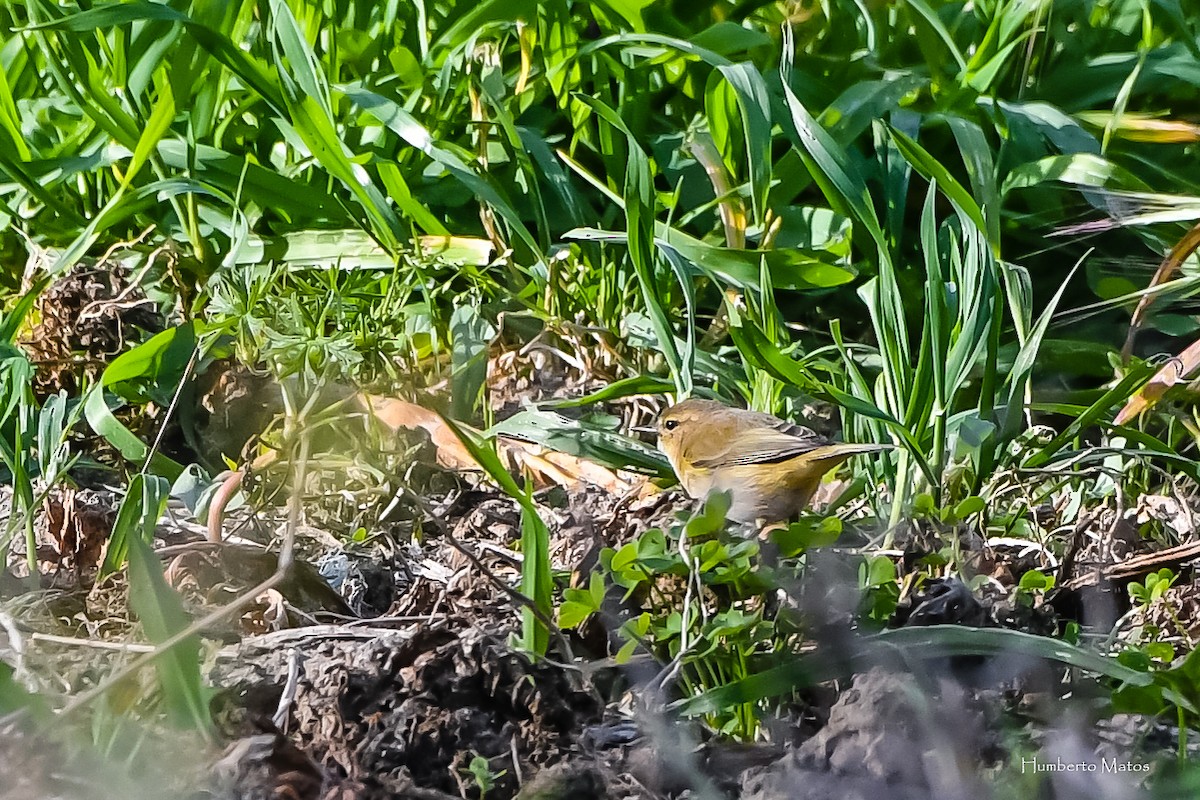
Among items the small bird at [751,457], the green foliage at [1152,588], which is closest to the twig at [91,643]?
the small bird at [751,457]

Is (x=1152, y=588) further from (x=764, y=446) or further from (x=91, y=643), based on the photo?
(x=91, y=643)

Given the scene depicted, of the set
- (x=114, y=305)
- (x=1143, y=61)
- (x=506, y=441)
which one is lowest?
(x=506, y=441)

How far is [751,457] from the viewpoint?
2373 mm

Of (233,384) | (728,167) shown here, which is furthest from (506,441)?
(728,167)

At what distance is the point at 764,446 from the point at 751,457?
0.04 m

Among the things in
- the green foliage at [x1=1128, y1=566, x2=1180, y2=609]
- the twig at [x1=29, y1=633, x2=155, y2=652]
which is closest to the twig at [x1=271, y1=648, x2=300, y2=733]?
the twig at [x1=29, y1=633, x2=155, y2=652]

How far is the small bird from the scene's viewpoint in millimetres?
2262

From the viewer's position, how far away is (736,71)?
8.29 feet

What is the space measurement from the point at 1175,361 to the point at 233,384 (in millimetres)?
1890

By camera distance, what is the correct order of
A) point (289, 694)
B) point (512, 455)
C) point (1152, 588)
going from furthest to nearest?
point (512, 455)
point (1152, 588)
point (289, 694)

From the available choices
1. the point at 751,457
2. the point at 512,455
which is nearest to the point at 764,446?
the point at 751,457

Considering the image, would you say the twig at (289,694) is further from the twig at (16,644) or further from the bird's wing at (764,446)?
the bird's wing at (764,446)

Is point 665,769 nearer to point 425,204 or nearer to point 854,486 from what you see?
point 854,486

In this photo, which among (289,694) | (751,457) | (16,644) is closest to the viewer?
(289,694)
